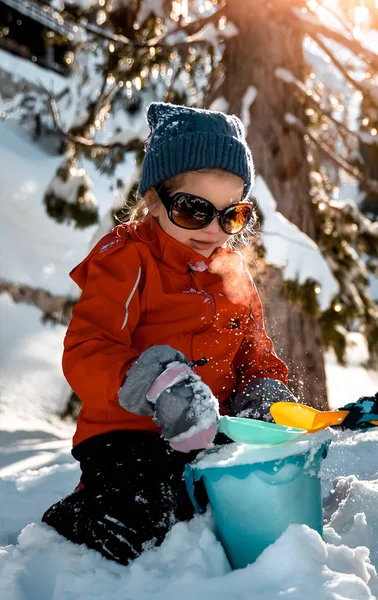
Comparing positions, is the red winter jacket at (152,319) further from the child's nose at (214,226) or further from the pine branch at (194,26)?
the pine branch at (194,26)

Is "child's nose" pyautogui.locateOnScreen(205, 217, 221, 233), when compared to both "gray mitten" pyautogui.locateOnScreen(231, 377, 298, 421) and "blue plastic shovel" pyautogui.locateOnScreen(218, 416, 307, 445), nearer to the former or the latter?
"gray mitten" pyautogui.locateOnScreen(231, 377, 298, 421)

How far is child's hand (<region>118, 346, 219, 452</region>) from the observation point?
1.43 meters

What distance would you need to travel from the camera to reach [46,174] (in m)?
14.5

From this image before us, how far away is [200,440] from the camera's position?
4.78 feet

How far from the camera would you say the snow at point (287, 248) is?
12.7 ft

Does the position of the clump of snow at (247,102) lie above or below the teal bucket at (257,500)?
above

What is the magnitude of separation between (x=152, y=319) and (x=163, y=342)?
8 cm

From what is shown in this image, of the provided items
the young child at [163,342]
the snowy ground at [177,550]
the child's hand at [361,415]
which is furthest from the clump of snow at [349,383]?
the child's hand at [361,415]

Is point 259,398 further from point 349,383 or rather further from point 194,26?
point 349,383

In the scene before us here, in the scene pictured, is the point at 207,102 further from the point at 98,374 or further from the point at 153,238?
the point at 98,374

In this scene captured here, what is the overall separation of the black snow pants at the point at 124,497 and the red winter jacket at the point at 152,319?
0.23ft

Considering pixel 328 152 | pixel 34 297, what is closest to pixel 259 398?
pixel 328 152

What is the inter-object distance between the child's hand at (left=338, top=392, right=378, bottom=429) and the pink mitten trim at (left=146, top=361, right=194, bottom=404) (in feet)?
1.33

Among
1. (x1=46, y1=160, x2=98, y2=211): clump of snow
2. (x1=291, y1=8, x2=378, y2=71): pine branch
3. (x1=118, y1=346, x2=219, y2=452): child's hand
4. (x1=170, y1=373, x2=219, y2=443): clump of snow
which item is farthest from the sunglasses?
(x1=46, y1=160, x2=98, y2=211): clump of snow
